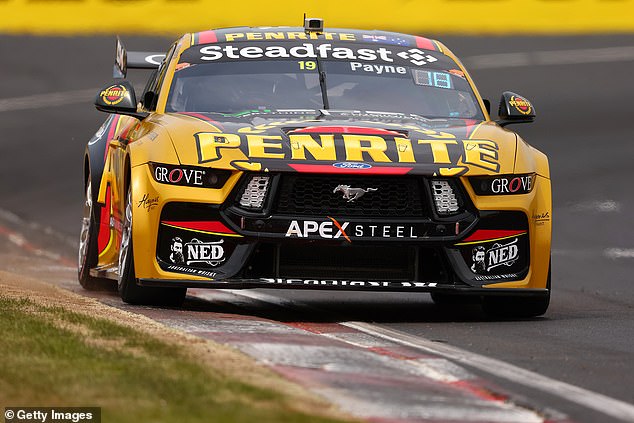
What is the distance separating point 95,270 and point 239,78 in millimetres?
1592

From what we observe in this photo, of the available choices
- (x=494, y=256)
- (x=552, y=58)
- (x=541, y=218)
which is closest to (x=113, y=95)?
(x=494, y=256)

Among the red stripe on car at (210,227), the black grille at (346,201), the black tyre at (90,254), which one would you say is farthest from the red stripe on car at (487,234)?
the black tyre at (90,254)

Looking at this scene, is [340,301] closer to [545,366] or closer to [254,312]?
[254,312]

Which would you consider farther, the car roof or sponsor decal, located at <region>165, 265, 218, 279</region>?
the car roof

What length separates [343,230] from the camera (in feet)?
28.6

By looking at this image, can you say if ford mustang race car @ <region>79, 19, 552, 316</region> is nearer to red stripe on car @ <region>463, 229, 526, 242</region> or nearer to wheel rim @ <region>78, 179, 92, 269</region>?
red stripe on car @ <region>463, 229, 526, 242</region>

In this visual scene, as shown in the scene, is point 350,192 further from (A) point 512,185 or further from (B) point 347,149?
(A) point 512,185

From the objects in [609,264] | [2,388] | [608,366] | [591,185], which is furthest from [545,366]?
[591,185]

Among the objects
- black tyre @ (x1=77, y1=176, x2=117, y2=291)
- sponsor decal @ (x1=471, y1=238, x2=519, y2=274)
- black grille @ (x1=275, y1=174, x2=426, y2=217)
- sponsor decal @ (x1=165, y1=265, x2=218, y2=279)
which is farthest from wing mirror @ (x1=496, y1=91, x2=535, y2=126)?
black tyre @ (x1=77, y1=176, x2=117, y2=291)

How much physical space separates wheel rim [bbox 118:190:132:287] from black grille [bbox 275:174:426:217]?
34.5 inches

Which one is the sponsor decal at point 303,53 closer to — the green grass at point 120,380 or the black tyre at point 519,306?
the black tyre at point 519,306

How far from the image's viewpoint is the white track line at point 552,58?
2759cm

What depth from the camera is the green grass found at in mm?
5277

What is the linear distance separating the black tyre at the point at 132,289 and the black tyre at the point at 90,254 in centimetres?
160
